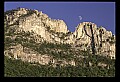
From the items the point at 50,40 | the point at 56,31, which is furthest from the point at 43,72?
the point at 56,31

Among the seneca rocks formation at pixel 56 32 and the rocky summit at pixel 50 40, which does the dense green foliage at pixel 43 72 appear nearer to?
the rocky summit at pixel 50 40

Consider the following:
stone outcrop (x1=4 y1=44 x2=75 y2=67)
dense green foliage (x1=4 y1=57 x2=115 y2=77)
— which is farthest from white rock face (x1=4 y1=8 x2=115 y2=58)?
dense green foliage (x1=4 y1=57 x2=115 y2=77)

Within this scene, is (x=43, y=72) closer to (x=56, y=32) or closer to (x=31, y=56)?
(x=31, y=56)

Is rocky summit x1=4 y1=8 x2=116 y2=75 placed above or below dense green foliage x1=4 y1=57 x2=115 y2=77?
above

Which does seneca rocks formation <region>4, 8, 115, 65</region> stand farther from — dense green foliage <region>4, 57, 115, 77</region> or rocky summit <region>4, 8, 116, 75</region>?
dense green foliage <region>4, 57, 115, 77</region>

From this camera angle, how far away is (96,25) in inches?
3265

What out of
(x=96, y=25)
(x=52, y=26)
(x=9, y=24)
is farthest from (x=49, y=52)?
(x=96, y=25)

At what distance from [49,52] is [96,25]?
90.4 feet

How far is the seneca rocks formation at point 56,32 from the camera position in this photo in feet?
216

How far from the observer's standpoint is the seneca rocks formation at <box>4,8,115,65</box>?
65938 millimetres

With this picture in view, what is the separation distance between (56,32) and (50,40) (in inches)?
384

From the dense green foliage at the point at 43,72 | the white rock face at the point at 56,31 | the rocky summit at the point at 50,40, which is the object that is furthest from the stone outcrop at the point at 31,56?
the white rock face at the point at 56,31
